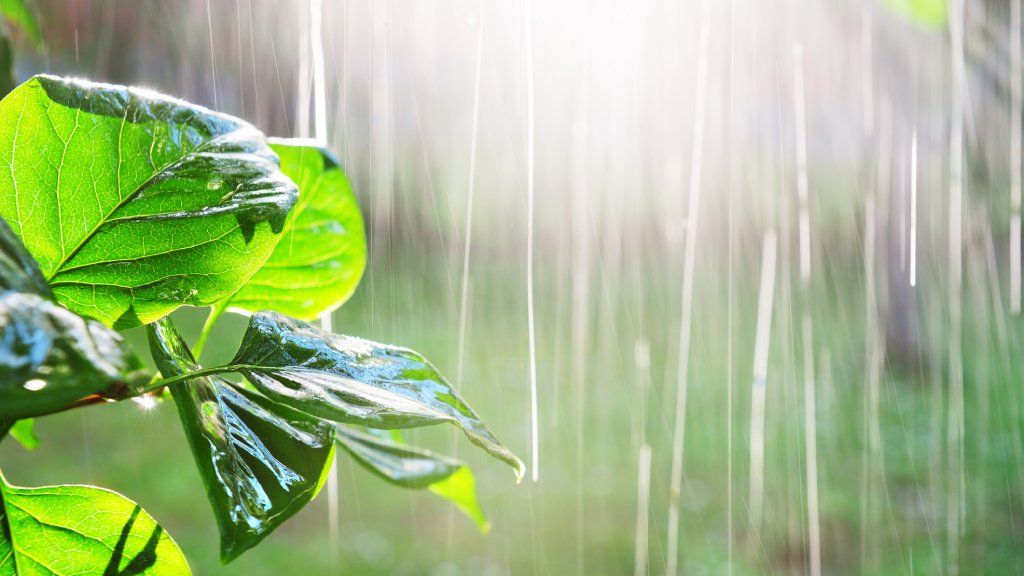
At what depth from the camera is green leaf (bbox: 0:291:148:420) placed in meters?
0.15

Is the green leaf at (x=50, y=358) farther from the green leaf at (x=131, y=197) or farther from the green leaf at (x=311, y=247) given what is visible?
the green leaf at (x=311, y=247)

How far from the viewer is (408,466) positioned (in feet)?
1.43

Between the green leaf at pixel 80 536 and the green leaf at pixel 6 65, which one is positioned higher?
the green leaf at pixel 6 65

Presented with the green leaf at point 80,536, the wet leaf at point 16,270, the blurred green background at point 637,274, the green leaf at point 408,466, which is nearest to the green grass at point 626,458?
the blurred green background at point 637,274

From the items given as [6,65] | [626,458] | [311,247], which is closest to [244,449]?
[311,247]

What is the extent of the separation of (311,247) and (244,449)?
173 millimetres

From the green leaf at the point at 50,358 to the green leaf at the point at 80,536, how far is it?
0.46 ft

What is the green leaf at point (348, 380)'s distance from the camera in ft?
0.79

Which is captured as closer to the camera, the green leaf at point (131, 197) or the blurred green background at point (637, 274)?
the green leaf at point (131, 197)

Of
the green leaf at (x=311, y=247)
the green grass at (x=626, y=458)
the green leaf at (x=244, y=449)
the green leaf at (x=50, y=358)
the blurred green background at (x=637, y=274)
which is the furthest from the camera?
the blurred green background at (x=637, y=274)

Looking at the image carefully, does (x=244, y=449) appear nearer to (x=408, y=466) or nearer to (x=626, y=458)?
(x=408, y=466)

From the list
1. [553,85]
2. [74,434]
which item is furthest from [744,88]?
[74,434]

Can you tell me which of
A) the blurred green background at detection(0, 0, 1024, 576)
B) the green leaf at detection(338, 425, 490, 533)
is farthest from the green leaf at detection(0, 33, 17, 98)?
the blurred green background at detection(0, 0, 1024, 576)

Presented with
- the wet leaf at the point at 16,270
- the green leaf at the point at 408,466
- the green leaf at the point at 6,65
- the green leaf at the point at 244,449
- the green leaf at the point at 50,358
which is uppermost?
the green leaf at the point at 6,65
